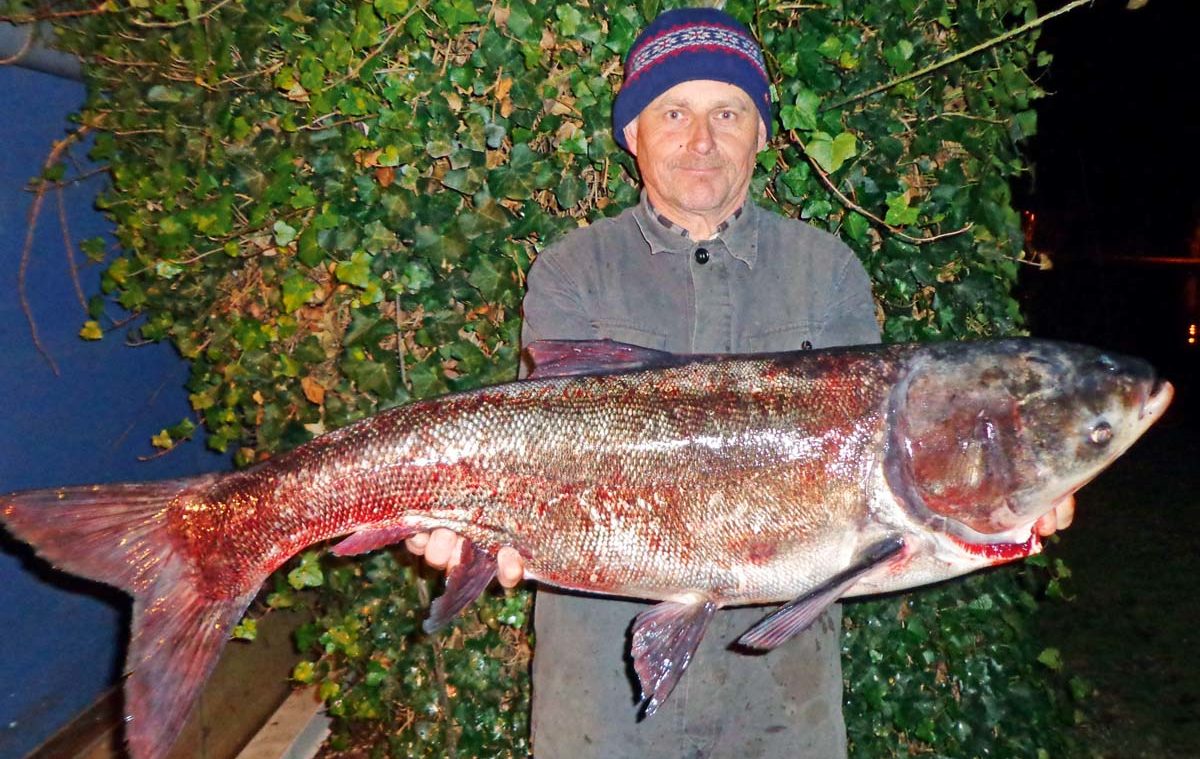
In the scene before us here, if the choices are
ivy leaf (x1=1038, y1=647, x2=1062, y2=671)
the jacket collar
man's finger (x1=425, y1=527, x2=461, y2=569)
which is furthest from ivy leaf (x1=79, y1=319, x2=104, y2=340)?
ivy leaf (x1=1038, y1=647, x2=1062, y2=671)

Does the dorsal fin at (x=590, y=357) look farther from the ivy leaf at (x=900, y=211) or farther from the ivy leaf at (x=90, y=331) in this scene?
the ivy leaf at (x=90, y=331)

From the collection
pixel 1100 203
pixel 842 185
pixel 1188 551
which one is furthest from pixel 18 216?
pixel 1100 203

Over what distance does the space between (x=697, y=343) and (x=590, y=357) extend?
416 millimetres

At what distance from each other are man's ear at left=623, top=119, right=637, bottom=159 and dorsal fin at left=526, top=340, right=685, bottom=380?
952mm

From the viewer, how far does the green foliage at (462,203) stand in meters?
3.44

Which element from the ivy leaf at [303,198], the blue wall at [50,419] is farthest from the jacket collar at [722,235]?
the blue wall at [50,419]

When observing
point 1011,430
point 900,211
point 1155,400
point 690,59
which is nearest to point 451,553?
point 1011,430

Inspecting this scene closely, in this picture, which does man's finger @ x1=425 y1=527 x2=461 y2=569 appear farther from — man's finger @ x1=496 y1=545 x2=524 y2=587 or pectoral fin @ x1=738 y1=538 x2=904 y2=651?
pectoral fin @ x1=738 y1=538 x2=904 y2=651

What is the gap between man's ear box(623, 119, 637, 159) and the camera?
2926 millimetres

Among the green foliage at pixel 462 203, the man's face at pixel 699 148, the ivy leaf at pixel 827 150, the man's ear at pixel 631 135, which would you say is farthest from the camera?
the green foliage at pixel 462 203

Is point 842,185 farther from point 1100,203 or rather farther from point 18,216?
point 1100,203

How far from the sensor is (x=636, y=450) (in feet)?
7.56

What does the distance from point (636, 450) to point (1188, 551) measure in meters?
7.10

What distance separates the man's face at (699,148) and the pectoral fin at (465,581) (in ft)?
4.18
